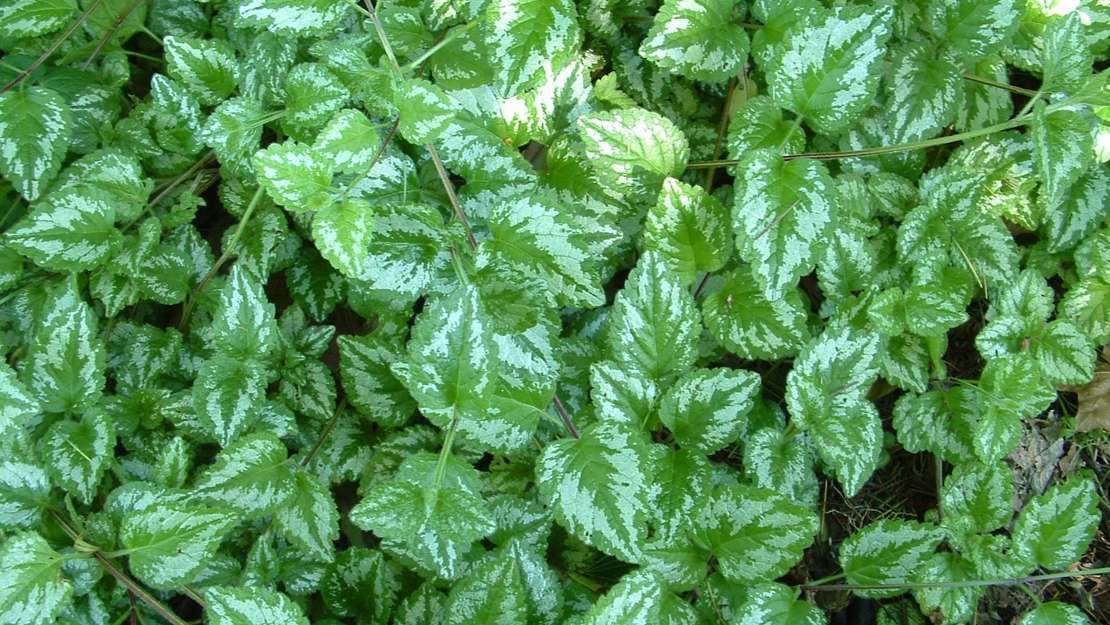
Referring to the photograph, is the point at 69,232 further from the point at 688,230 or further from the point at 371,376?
the point at 688,230

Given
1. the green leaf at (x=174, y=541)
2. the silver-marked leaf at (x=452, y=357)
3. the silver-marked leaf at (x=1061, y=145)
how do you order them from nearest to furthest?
the silver-marked leaf at (x=452, y=357) < the green leaf at (x=174, y=541) < the silver-marked leaf at (x=1061, y=145)

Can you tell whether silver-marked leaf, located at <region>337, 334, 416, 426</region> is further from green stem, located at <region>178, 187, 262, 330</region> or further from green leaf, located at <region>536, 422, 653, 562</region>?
green leaf, located at <region>536, 422, 653, 562</region>

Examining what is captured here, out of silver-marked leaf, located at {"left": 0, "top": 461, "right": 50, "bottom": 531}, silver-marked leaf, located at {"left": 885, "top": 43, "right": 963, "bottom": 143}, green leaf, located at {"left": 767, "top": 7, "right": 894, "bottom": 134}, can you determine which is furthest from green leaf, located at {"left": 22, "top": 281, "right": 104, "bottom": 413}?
silver-marked leaf, located at {"left": 885, "top": 43, "right": 963, "bottom": 143}

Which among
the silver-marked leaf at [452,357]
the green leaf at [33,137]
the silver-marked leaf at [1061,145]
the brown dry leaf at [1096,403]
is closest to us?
the silver-marked leaf at [452,357]

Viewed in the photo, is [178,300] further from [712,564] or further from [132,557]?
[712,564]

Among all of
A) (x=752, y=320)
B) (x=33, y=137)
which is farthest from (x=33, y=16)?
(x=752, y=320)

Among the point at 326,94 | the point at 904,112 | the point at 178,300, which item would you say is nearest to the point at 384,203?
the point at 326,94

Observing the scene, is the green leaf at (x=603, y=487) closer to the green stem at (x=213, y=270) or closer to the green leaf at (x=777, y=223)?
the green leaf at (x=777, y=223)

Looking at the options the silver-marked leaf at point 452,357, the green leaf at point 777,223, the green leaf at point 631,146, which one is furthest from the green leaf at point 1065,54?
the silver-marked leaf at point 452,357
